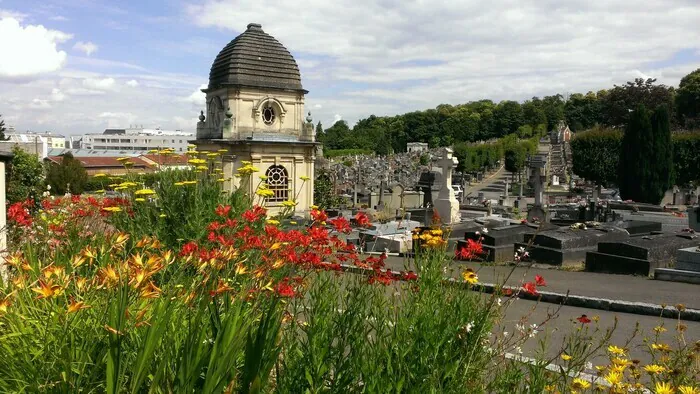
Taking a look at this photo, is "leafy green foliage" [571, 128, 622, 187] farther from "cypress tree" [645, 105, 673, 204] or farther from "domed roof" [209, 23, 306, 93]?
"domed roof" [209, 23, 306, 93]

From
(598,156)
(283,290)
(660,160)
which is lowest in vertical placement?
(283,290)

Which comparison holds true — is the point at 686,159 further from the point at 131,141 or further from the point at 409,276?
the point at 131,141

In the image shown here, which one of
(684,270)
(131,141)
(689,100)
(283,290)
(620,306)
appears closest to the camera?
(283,290)

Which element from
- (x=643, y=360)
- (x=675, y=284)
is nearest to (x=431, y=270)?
(x=643, y=360)

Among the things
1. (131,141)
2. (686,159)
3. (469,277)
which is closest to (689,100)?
(686,159)

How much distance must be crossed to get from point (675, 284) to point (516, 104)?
94.4 m

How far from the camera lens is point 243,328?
1.98m

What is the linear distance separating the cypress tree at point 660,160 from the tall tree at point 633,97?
33.0 metres

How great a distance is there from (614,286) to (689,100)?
58811mm

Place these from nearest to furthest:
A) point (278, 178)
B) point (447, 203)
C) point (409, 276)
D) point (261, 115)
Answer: point (409, 276)
point (447, 203)
point (278, 178)
point (261, 115)

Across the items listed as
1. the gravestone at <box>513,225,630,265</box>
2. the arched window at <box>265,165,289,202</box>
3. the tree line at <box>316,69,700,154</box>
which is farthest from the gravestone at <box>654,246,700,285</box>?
the tree line at <box>316,69,700,154</box>

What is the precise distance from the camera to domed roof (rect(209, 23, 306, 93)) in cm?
2192

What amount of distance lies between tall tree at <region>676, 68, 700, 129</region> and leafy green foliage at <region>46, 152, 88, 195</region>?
56.6 meters

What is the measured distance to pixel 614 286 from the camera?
31.1 feet
